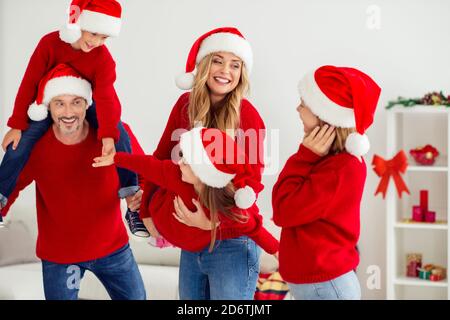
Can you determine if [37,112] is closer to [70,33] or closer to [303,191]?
[70,33]

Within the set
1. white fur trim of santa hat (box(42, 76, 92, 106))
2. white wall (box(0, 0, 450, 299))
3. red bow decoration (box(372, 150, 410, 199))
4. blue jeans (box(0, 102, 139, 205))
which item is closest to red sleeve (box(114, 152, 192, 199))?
blue jeans (box(0, 102, 139, 205))

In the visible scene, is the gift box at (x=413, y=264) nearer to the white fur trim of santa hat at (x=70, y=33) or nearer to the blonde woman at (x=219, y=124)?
the blonde woman at (x=219, y=124)

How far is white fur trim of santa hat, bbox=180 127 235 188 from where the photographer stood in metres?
1.89

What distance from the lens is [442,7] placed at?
3.57m

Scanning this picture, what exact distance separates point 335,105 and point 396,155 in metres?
1.92

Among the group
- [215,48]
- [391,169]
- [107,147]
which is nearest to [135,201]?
[107,147]

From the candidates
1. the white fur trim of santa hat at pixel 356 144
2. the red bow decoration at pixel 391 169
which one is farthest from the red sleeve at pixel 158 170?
the red bow decoration at pixel 391 169

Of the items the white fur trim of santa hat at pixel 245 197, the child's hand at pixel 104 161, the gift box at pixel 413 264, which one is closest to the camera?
the white fur trim of santa hat at pixel 245 197

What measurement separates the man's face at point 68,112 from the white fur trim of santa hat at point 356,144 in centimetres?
77

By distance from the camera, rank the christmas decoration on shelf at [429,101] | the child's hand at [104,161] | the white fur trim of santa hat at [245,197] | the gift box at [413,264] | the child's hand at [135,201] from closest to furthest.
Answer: the white fur trim of santa hat at [245,197] < the child's hand at [104,161] < the child's hand at [135,201] < the christmas decoration on shelf at [429,101] < the gift box at [413,264]

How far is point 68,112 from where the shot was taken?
2014mm

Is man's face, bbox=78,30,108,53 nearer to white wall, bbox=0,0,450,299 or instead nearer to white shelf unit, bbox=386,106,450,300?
white wall, bbox=0,0,450,299

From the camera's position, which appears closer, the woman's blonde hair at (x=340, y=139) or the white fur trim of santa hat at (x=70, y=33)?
the woman's blonde hair at (x=340, y=139)

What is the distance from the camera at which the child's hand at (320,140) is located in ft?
5.88
